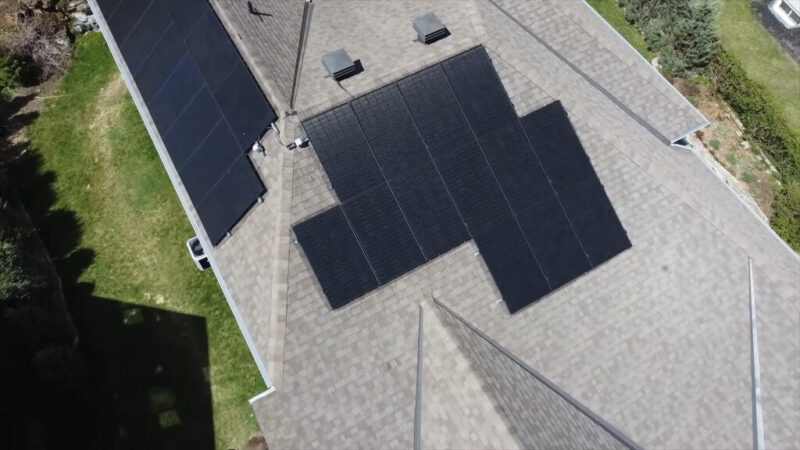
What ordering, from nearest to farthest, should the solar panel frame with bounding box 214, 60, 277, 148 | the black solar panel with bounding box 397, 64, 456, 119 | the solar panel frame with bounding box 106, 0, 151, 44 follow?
the solar panel frame with bounding box 214, 60, 277, 148, the black solar panel with bounding box 397, 64, 456, 119, the solar panel frame with bounding box 106, 0, 151, 44

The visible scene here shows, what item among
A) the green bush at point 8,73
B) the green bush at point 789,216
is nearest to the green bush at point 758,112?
the green bush at point 789,216

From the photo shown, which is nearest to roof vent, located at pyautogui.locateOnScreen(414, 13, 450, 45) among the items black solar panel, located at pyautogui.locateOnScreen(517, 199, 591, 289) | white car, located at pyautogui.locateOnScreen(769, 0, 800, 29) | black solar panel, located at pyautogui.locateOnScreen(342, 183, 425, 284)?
black solar panel, located at pyautogui.locateOnScreen(342, 183, 425, 284)

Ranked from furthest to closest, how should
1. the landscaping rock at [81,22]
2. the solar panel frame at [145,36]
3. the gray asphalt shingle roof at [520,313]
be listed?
the landscaping rock at [81,22] → the solar panel frame at [145,36] → the gray asphalt shingle roof at [520,313]

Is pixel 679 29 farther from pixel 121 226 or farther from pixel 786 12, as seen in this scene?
pixel 121 226

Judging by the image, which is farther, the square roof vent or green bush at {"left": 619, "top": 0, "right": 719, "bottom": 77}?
green bush at {"left": 619, "top": 0, "right": 719, "bottom": 77}

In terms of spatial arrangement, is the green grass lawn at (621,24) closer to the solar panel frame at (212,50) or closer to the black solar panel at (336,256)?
the solar panel frame at (212,50)

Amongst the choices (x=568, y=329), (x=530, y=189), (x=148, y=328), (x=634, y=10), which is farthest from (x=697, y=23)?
(x=148, y=328)

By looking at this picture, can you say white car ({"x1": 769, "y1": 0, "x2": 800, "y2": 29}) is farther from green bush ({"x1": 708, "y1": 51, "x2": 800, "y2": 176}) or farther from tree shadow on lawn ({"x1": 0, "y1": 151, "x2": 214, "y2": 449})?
tree shadow on lawn ({"x1": 0, "y1": 151, "x2": 214, "y2": 449})
